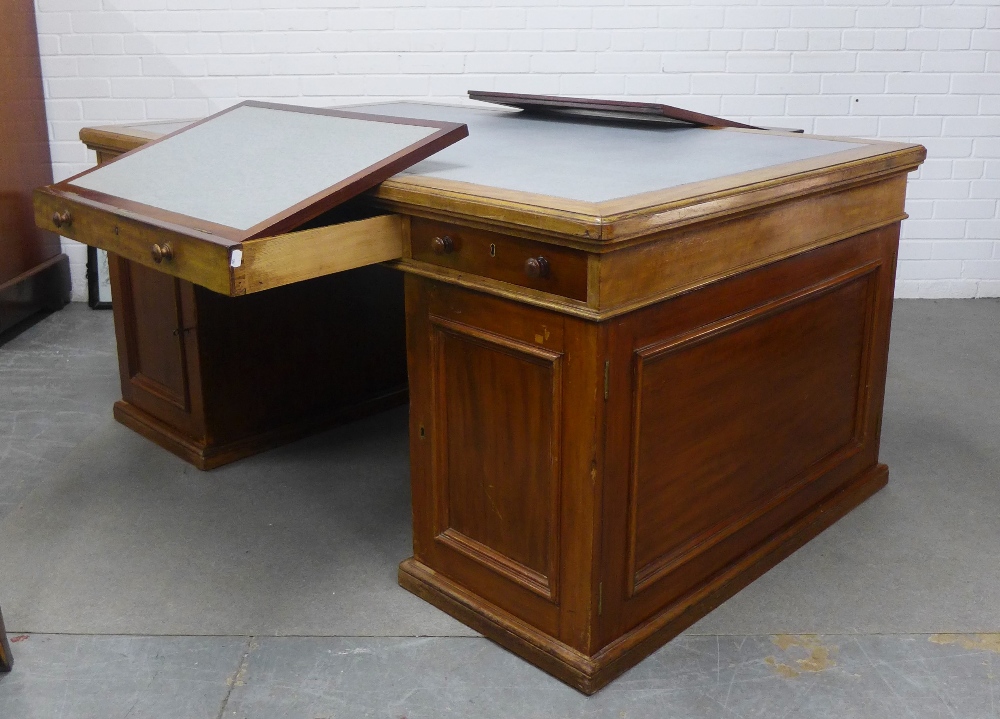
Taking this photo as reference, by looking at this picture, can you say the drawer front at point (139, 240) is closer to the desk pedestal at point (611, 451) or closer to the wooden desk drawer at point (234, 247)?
the wooden desk drawer at point (234, 247)

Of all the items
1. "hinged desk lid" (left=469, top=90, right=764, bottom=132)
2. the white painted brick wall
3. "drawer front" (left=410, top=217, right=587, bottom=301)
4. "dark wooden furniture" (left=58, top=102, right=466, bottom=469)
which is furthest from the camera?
the white painted brick wall

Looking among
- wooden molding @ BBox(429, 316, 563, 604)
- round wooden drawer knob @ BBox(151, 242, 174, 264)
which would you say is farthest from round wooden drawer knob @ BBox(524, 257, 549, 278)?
round wooden drawer knob @ BBox(151, 242, 174, 264)

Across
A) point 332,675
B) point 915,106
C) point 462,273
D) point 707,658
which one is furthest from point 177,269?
point 915,106

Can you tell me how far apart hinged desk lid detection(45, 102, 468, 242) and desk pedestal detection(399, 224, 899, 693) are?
10.1 inches

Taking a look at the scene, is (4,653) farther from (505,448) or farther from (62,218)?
(505,448)

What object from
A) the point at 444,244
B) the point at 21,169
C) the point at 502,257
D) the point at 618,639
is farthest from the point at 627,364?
the point at 21,169

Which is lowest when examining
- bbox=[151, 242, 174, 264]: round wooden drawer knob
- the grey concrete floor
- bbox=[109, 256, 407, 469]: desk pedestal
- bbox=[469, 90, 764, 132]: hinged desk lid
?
the grey concrete floor

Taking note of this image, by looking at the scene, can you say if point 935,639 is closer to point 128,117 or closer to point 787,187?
point 787,187

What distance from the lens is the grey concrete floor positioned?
1884 millimetres

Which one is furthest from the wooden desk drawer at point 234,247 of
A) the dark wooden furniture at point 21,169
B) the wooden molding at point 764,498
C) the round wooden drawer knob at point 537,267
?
the dark wooden furniture at point 21,169

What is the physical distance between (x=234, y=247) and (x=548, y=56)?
2728 mm

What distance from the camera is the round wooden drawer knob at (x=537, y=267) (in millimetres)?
1743

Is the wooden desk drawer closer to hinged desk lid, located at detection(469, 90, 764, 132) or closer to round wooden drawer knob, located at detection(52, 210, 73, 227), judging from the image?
round wooden drawer knob, located at detection(52, 210, 73, 227)

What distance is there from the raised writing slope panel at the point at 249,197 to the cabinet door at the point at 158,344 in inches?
20.5
